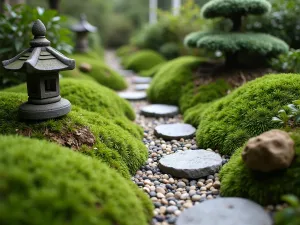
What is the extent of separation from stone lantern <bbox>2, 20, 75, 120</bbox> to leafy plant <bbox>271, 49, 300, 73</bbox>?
140 inches

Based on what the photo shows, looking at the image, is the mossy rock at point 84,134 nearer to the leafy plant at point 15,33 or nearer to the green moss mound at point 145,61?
the leafy plant at point 15,33

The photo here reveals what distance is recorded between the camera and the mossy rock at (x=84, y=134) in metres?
2.98

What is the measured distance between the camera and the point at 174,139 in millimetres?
4266

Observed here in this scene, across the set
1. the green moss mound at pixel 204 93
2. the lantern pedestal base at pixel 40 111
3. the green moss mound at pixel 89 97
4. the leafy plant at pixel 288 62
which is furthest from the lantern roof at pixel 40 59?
the leafy plant at pixel 288 62

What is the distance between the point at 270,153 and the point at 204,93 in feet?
9.83

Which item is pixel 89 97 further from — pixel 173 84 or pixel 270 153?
pixel 270 153

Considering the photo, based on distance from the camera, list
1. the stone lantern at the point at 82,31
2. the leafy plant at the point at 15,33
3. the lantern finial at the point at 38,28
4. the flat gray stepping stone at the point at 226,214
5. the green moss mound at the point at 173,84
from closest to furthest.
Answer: the flat gray stepping stone at the point at 226,214, the lantern finial at the point at 38,28, the leafy plant at the point at 15,33, the green moss mound at the point at 173,84, the stone lantern at the point at 82,31

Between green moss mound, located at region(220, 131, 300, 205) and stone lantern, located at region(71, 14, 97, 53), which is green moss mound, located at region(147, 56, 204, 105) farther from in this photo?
stone lantern, located at region(71, 14, 97, 53)

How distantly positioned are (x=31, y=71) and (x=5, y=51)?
3146 mm

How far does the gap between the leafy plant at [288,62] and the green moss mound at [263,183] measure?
2.46 meters

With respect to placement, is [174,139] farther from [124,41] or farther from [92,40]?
[124,41]

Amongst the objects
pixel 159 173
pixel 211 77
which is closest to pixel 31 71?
pixel 159 173

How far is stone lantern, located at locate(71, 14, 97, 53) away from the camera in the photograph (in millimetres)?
9241

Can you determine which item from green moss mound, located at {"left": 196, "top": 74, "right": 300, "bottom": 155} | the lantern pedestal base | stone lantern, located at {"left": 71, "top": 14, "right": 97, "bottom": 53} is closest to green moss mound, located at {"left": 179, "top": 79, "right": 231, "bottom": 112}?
green moss mound, located at {"left": 196, "top": 74, "right": 300, "bottom": 155}
